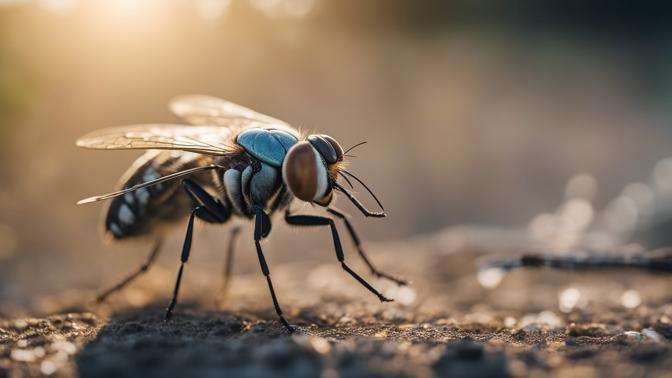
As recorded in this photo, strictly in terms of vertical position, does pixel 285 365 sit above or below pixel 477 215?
below

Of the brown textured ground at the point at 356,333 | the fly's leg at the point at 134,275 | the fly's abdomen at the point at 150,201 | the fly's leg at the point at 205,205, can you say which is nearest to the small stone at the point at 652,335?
the brown textured ground at the point at 356,333

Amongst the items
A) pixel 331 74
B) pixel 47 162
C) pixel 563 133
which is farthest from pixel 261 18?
pixel 563 133

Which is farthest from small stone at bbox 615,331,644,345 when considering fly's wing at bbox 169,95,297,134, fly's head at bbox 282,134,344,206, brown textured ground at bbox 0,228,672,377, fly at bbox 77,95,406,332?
fly's wing at bbox 169,95,297,134

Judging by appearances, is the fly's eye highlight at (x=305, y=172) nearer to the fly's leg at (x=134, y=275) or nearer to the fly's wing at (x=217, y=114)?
the fly's wing at (x=217, y=114)

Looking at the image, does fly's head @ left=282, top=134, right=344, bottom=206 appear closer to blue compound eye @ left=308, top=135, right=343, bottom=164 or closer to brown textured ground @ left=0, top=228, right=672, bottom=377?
blue compound eye @ left=308, top=135, right=343, bottom=164

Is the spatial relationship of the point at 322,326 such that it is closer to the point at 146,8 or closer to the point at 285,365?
the point at 285,365

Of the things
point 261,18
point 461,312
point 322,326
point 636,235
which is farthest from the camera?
point 261,18
